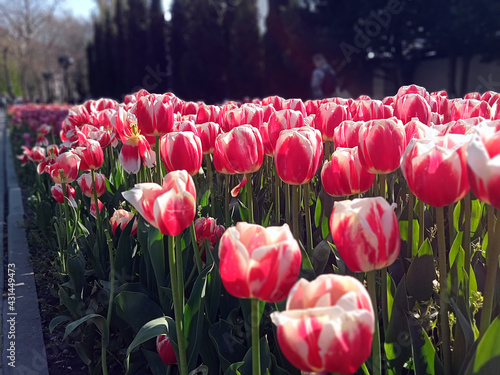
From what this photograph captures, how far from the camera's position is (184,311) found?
140 centimetres

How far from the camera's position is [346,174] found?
141cm

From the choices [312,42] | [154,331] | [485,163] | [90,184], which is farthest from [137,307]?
[312,42]

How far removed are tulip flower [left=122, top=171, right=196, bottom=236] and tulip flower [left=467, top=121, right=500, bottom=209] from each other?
1.81 ft

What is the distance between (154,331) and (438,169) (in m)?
0.81

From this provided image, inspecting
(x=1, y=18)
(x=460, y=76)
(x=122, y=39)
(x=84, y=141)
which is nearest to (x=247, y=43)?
(x=460, y=76)

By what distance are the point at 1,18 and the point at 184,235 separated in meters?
52.2

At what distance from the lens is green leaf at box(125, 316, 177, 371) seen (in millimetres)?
1341

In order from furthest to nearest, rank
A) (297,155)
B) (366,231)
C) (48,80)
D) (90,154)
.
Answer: (48,80) → (90,154) → (297,155) → (366,231)

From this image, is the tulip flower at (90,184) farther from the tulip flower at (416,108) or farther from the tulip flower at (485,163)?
the tulip flower at (485,163)

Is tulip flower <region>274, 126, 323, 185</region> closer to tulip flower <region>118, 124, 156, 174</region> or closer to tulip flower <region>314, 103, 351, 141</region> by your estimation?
tulip flower <region>314, 103, 351, 141</region>

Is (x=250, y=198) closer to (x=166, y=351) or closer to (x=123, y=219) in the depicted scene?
(x=166, y=351)

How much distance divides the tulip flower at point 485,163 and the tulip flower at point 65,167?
1.77 m

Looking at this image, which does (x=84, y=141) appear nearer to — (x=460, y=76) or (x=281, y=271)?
(x=281, y=271)

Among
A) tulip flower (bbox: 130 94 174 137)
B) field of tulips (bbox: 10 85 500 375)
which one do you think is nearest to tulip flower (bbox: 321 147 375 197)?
field of tulips (bbox: 10 85 500 375)
